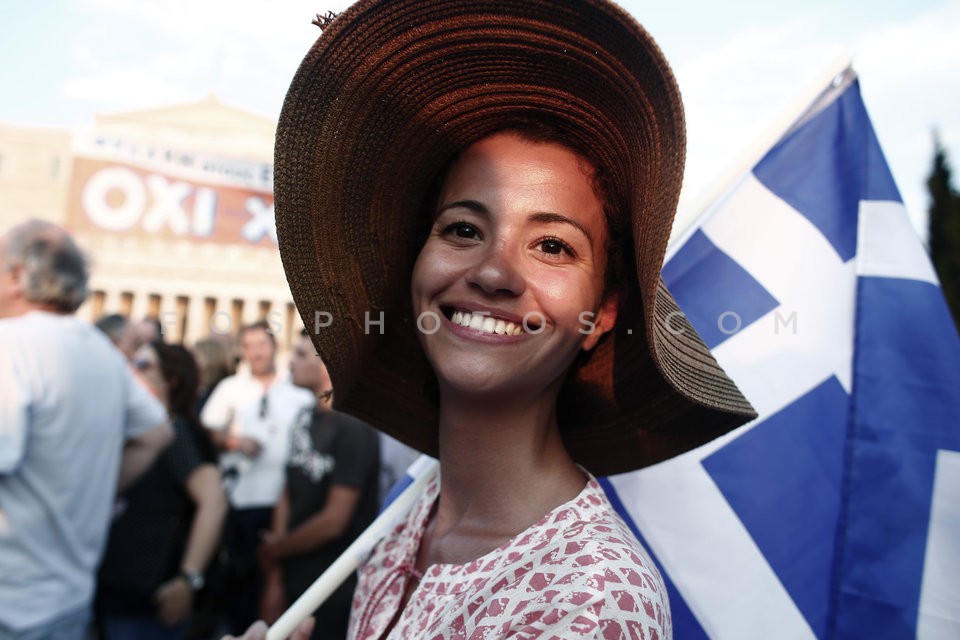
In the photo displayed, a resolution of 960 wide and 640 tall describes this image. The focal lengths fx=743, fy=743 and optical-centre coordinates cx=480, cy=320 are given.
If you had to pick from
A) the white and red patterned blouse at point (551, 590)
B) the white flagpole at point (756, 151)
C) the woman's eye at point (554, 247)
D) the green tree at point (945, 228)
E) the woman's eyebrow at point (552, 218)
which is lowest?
the white and red patterned blouse at point (551, 590)

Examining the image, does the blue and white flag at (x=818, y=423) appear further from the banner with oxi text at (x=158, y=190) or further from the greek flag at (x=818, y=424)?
the banner with oxi text at (x=158, y=190)

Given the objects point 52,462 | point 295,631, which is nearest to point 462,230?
point 295,631

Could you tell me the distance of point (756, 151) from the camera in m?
2.12

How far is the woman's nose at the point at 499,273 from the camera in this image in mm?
1402

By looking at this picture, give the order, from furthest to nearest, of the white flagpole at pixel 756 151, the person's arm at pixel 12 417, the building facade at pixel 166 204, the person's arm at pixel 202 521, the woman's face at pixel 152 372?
the building facade at pixel 166 204 → the woman's face at pixel 152 372 → the person's arm at pixel 202 521 → the person's arm at pixel 12 417 → the white flagpole at pixel 756 151

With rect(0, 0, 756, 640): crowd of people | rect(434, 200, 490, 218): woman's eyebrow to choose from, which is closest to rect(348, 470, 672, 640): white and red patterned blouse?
rect(0, 0, 756, 640): crowd of people

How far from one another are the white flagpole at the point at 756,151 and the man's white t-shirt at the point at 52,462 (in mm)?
2169

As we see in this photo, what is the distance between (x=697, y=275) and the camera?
7.10 ft

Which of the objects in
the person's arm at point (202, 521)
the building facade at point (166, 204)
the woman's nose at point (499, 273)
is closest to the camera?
the woman's nose at point (499, 273)

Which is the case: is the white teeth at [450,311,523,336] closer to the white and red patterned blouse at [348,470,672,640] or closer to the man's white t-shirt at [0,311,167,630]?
the white and red patterned blouse at [348,470,672,640]

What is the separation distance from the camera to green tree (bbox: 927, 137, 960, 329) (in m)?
12.8

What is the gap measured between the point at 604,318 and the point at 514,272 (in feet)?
0.99

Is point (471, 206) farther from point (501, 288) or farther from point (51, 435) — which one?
point (51, 435)

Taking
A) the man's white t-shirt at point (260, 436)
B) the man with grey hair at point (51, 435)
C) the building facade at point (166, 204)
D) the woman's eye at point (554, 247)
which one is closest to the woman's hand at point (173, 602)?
the man with grey hair at point (51, 435)
